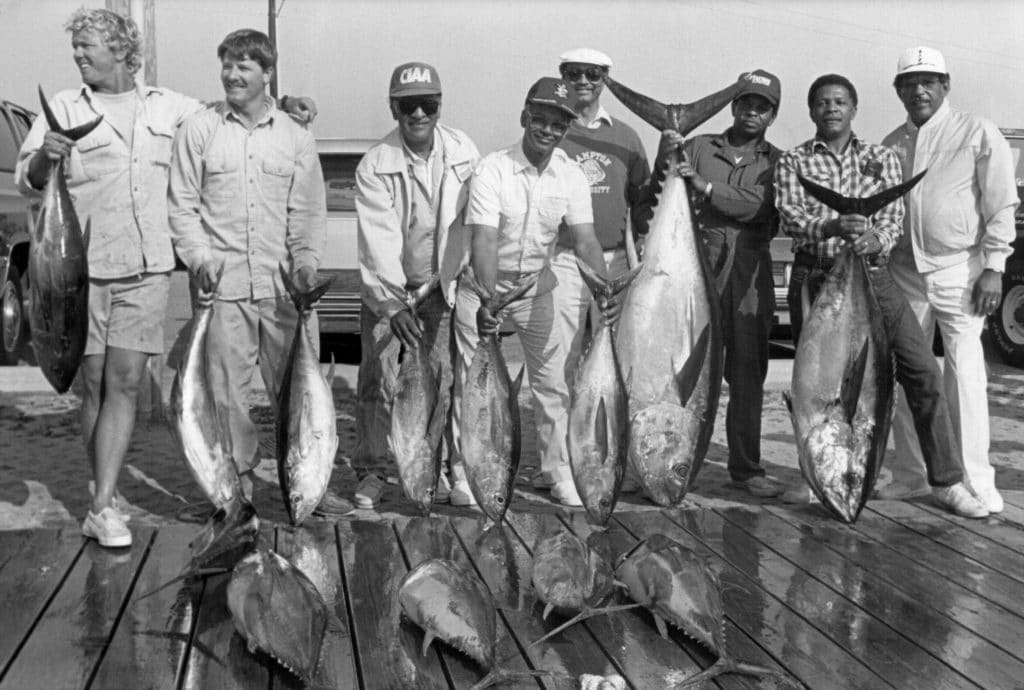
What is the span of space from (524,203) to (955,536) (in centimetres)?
202

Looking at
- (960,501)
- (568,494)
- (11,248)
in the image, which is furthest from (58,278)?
(11,248)

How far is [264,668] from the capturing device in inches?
112

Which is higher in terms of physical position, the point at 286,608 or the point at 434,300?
the point at 434,300

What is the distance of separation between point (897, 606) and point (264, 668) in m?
1.82

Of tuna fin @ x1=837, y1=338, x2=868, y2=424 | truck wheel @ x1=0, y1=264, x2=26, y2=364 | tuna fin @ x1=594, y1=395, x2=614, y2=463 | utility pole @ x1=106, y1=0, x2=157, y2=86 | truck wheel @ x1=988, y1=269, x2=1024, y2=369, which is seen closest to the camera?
tuna fin @ x1=594, y1=395, x2=614, y2=463

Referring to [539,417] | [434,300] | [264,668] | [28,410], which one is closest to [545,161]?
[434,300]

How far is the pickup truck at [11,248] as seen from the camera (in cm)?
819

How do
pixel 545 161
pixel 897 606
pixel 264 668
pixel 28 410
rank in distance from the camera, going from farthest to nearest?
1. pixel 28 410
2. pixel 545 161
3. pixel 897 606
4. pixel 264 668

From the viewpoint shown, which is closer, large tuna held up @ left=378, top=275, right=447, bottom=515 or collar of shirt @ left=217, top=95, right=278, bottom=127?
large tuna held up @ left=378, top=275, right=447, bottom=515

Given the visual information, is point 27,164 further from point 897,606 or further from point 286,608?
point 897,606

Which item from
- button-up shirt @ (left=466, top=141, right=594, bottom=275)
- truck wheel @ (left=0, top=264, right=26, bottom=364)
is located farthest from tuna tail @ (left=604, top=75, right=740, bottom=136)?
truck wheel @ (left=0, top=264, right=26, bottom=364)

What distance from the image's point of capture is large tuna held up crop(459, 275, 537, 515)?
3.67 meters

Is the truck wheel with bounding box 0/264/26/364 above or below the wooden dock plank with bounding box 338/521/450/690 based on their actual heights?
below

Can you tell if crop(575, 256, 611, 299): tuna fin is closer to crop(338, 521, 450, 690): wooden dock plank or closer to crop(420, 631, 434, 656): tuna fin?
crop(338, 521, 450, 690): wooden dock plank
